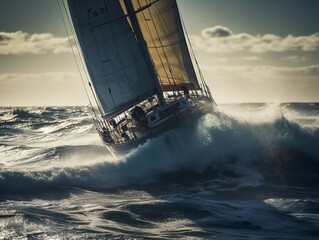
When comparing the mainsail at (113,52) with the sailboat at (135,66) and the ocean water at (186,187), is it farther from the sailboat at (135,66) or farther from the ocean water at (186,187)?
the ocean water at (186,187)

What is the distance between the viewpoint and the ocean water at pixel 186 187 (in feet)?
43.9

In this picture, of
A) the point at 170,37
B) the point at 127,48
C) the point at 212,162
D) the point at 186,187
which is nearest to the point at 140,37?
the point at 127,48

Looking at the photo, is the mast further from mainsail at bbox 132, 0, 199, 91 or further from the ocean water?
the ocean water

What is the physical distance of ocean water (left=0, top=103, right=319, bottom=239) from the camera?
13.4 m

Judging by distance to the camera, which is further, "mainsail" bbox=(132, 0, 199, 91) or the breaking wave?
"mainsail" bbox=(132, 0, 199, 91)

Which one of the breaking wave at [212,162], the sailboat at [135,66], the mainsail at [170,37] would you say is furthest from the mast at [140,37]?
the breaking wave at [212,162]

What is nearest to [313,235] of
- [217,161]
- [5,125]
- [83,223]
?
[83,223]

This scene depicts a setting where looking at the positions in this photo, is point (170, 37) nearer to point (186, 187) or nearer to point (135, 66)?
point (135, 66)

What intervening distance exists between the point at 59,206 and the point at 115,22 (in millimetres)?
12052

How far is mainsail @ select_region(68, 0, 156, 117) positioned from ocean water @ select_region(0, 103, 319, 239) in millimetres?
3835

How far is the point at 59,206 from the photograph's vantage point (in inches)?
656

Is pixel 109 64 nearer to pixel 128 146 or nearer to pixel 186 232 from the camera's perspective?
pixel 128 146

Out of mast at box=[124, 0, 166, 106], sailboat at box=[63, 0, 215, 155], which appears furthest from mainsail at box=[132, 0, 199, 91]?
mast at box=[124, 0, 166, 106]

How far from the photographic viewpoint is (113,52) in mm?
25406
